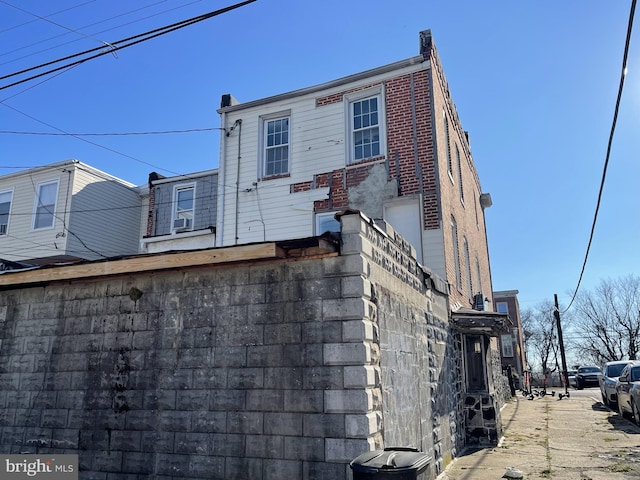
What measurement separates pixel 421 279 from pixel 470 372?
4.87m

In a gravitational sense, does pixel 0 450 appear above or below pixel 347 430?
below

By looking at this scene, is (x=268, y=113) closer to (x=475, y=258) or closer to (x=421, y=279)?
(x=421, y=279)

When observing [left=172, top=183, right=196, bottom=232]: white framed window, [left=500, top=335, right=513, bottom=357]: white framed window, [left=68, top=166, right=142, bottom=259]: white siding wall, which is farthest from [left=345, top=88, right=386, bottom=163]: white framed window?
[left=500, top=335, right=513, bottom=357]: white framed window

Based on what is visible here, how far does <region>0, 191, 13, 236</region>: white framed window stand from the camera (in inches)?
736

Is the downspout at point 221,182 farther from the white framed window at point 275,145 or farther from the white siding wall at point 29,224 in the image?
the white siding wall at point 29,224

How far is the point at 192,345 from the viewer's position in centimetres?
621

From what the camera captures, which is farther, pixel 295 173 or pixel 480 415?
pixel 295 173

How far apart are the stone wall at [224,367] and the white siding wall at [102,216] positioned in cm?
1076

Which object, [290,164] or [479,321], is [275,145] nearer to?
[290,164]

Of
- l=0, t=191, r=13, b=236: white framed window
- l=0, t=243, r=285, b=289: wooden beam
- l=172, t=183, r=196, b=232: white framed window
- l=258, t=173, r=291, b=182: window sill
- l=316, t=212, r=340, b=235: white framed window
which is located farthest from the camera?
l=0, t=191, r=13, b=236: white framed window

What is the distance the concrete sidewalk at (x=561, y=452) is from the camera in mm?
8031

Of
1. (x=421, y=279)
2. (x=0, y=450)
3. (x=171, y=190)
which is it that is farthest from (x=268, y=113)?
(x=0, y=450)

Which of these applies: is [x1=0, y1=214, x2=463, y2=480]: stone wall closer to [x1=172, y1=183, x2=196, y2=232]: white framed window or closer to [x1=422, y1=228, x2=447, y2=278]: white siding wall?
[x1=422, y1=228, x2=447, y2=278]: white siding wall

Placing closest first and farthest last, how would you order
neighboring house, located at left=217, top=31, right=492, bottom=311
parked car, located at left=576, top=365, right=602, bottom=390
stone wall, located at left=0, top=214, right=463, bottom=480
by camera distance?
1. stone wall, located at left=0, top=214, right=463, bottom=480
2. neighboring house, located at left=217, top=31, right=492, bottom=311
3. parked car, located at left=576, top=365, right=602, bottom=390
